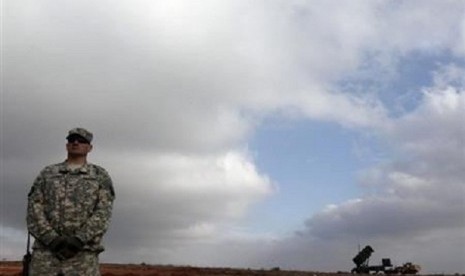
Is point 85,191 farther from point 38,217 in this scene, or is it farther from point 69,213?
point 38,217

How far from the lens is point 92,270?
24.3 ft

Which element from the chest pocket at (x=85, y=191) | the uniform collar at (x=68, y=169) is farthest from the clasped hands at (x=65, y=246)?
the uniform collar at (x=68, y=169)

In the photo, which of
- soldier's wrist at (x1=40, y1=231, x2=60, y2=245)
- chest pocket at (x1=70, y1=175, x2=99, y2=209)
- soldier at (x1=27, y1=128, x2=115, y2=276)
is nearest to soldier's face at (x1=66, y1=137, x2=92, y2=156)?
soldier at (x1=27, y1=128, x2=115, y2=276)

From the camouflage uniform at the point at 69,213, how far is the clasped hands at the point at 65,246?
0.05 m

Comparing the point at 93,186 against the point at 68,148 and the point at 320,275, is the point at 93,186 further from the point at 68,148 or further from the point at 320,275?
the point at 320,275

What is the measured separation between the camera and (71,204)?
24.7 feet

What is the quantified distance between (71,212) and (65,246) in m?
0.45

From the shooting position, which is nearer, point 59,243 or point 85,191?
point 59,243

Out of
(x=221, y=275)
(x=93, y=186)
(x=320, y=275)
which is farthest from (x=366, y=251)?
(x=93, y=186)

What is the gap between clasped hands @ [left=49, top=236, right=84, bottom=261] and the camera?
7184mm

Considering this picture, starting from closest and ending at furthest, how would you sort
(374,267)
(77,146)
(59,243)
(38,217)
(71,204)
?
(59,243) → (38,217) → (71,204) → (77,146) → (374,267)

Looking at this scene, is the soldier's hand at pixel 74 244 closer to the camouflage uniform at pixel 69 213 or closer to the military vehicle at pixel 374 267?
the camouflage uniform at pixel 69 213

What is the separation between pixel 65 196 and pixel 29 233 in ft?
1.89

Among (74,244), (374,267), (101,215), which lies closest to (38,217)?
(74,244)
